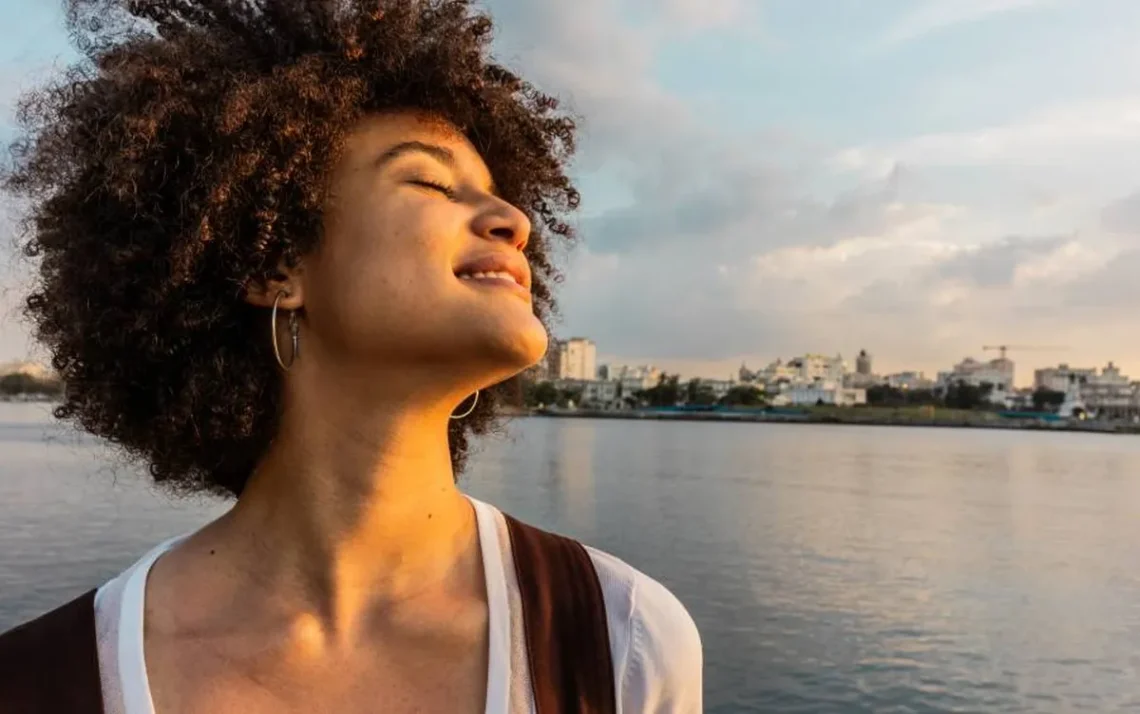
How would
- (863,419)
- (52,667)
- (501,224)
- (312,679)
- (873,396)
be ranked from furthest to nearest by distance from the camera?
1. (873,396)
2. (863,419)
3. (501,224)
4. (312,679)
5. (52,667)

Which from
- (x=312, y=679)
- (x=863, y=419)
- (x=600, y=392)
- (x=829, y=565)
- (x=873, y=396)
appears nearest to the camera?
(x=312, y=679)

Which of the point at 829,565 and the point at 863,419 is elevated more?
the point at 863,419

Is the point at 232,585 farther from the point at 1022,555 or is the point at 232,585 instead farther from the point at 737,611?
the point at 1022,555

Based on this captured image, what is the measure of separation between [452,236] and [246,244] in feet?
1.49

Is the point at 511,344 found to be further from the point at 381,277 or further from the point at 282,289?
the point at 282,289

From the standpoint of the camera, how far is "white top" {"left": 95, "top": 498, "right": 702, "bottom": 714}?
1.59m

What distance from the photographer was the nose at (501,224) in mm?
1797

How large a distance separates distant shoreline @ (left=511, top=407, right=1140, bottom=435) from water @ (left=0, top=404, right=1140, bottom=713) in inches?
4212

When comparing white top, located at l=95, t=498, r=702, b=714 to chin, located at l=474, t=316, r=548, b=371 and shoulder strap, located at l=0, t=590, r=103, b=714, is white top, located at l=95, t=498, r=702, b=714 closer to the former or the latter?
shoulder strap, located at l=0, t=590, r=103, b=714

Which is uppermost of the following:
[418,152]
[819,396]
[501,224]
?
[819,396]

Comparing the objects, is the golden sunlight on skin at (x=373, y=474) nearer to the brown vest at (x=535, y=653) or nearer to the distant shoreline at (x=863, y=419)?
the brown vest at (x=535, y=653)

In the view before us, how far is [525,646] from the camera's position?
1638mm

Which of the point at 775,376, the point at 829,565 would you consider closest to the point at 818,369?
the point at 775,376

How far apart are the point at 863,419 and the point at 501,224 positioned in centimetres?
16199
